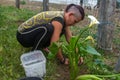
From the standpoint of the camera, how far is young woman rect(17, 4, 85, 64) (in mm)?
3389

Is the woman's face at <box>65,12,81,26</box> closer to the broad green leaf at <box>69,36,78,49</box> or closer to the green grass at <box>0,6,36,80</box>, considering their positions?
the broad green leaf at <box>69,36,78,49</box>

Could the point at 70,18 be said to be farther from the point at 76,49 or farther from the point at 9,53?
the point at 9,53

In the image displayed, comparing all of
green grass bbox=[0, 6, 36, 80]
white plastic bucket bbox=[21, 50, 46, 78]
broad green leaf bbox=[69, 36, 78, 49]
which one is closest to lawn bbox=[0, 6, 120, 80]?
green grass bbox=[0, 6, 36, 80]

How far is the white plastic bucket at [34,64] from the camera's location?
3150mm

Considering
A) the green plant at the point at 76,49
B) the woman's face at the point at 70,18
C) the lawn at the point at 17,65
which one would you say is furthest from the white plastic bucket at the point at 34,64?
the woman's face at the point at 70,18

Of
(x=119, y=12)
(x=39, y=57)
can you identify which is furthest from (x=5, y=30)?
(x=119, y=12)

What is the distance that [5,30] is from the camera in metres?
4.82

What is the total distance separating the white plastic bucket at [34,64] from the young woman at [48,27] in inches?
9.1

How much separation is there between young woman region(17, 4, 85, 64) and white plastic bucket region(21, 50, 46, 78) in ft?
0.76

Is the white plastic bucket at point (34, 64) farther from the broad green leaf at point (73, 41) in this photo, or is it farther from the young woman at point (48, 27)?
the broad green leaf at point (73, 41)

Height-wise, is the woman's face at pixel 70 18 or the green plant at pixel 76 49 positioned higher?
the woman's face at pixel 70 18

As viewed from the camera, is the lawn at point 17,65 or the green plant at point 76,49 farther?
the lawn at point 17,65

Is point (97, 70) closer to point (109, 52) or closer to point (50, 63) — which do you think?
point (50, 63)

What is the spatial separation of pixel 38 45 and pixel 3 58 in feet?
1.50
